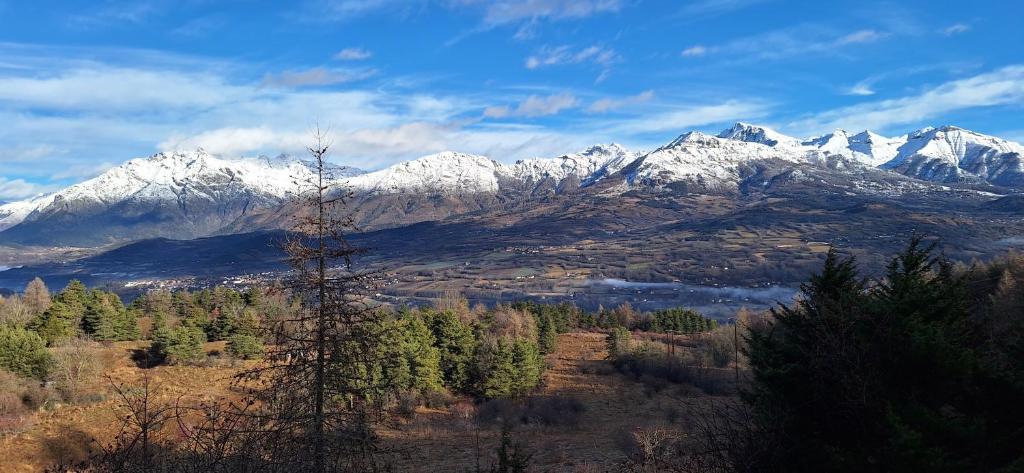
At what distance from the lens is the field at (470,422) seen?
26.5 m

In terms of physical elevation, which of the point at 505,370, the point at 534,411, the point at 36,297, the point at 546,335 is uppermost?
the point at 36,297

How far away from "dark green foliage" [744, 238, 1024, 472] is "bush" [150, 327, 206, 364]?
1573 inches

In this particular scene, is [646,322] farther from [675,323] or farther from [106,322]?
[106,322]

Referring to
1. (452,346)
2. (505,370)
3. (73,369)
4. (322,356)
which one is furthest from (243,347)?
(322,356)

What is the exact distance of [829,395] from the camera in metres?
11.8

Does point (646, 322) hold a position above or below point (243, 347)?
below

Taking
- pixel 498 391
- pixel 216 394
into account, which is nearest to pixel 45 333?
pixel 216 394

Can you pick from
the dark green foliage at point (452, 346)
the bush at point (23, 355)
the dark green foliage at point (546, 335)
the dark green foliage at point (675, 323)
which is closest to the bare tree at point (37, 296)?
the bush at point (23, 355)

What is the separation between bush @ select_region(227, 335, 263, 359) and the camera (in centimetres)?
4422

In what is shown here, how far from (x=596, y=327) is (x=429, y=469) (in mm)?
66203

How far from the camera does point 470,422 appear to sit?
3738cm

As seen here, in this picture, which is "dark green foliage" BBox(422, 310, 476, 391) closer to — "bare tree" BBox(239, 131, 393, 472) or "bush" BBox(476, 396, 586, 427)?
"bush" BBox(476, 396, 586, 427)

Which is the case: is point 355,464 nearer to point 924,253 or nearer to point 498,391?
point 924,253

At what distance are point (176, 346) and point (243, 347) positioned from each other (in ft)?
14.8
